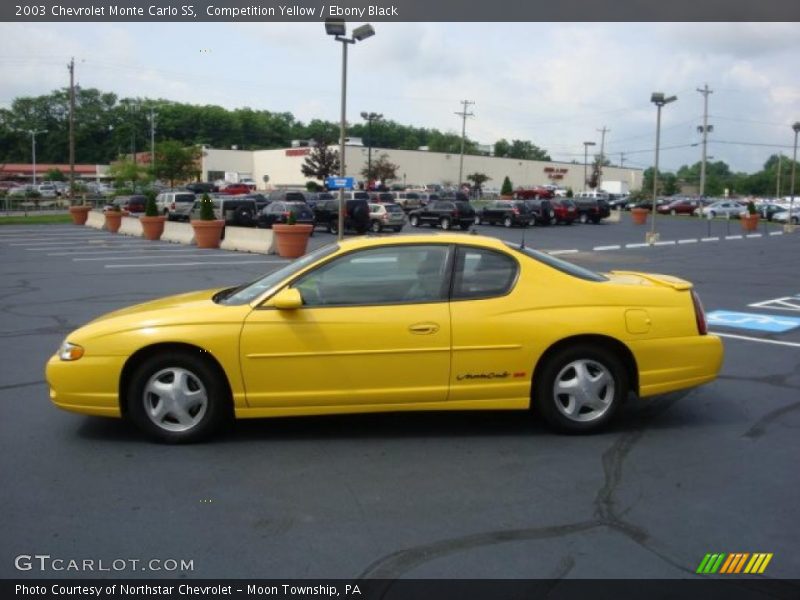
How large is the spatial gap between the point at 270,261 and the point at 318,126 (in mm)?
133119

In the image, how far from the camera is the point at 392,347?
17.6 feet

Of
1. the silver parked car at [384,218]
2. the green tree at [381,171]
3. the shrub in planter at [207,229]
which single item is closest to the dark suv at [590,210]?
the silver parked car at [384,218]

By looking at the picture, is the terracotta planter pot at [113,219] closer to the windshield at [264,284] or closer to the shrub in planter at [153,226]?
the shrub in planter at [153,226]

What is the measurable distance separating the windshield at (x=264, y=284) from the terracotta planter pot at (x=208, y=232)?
20.7m

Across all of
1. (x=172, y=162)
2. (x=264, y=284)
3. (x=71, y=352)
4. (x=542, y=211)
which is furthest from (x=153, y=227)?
(x=172, y=162)

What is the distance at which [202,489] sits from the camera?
4629 millimetres

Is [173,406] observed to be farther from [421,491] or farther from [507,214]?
[507,214]

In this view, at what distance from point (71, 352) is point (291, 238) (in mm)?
17356

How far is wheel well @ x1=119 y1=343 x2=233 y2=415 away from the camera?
5371mm

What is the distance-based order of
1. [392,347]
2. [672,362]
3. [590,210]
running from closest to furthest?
[392,347], [672,362], [590,210]

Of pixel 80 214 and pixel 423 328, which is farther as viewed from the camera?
pixel 80 214

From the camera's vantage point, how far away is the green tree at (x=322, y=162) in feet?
257

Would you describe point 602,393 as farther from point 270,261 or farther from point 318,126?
point 318,126

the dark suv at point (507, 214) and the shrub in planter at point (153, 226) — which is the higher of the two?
the dark suv at point (507, 214)
